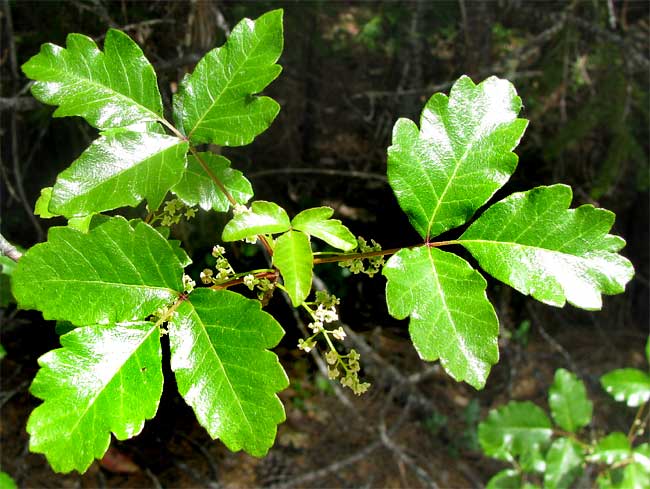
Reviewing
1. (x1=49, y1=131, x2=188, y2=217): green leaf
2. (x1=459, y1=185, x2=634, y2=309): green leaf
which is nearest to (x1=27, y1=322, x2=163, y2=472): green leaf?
(x1=49, y1=131, x2=188, y2=217): green leaf

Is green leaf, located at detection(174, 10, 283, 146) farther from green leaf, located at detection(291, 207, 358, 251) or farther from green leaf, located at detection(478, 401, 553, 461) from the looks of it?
green leaf, located at detection(478, 401, 553, 461)

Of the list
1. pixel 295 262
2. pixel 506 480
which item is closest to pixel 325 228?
pixel 295 262

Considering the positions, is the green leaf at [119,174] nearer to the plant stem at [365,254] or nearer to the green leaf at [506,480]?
the plant stem at [365,254]

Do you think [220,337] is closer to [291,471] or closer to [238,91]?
[238,91]

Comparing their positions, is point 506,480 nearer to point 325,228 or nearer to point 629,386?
point 629,386

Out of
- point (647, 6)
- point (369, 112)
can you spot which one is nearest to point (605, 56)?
point (647, 6)

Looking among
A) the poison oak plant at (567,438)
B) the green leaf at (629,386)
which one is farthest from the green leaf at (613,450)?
the green leaf at (629,386)
